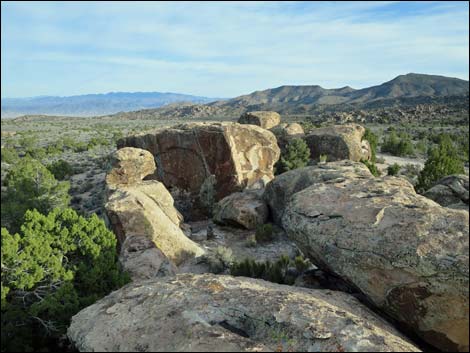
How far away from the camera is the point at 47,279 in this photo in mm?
8781

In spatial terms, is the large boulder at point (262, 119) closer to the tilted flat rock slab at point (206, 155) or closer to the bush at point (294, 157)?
the bush at point (294, 157)

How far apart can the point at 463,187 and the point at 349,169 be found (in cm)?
488

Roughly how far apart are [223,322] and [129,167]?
14089mm

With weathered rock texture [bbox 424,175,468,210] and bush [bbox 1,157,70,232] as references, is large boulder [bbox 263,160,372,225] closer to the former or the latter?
weathered rock texture [bbox 424,175,468,210]

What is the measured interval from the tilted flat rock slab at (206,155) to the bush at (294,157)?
2.98 meters

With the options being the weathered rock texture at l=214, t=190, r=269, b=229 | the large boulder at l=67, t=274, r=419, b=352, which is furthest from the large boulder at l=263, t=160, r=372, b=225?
the large boulder at l=67, t=274, r=419, b=352

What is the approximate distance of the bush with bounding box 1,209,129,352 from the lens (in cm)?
817

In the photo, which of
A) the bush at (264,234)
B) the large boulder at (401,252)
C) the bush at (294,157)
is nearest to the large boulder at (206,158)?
the bush at (294,157)

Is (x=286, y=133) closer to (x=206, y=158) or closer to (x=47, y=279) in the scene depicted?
(x=206, y=158)

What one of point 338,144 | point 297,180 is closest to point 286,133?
point 338,144

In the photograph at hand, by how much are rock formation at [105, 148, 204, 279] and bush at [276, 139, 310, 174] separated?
30.6 feet

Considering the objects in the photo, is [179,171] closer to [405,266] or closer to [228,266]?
[228,266]

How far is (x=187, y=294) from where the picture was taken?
21.0 feet

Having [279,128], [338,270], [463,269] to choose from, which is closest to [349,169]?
[338,270]
